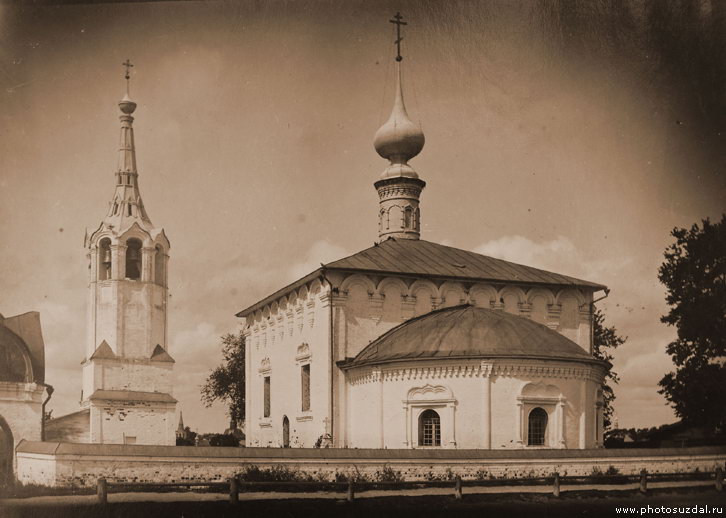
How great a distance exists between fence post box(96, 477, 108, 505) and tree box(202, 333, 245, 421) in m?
17.8

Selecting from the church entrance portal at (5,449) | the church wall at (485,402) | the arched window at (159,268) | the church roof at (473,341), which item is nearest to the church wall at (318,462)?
the church entrance portal at (5,449)

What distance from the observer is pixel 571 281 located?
23.4 meters

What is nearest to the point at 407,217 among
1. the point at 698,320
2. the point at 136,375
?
the point at 136,375

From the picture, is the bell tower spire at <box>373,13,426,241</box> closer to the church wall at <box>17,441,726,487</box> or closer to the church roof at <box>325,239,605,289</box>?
the church roof at <box>325,239,605,289</box>

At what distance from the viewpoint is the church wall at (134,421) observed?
76.2 ft

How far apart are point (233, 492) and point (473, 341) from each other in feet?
24.0

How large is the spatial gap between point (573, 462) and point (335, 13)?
9505mm

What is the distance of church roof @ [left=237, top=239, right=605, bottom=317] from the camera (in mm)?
22688

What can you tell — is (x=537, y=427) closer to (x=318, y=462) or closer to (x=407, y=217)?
(x=318, y=462)

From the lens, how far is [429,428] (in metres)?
20.4

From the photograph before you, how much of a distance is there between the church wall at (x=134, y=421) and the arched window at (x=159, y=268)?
3.36m

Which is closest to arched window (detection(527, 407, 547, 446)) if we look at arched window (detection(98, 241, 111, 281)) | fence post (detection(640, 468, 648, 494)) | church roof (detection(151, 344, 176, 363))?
fence post (detection(640, 468, 648, 494))

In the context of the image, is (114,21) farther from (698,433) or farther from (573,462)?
(698,433)

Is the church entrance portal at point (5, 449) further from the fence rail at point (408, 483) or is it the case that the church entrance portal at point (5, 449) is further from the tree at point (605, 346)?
the tree at point (605, 346)
